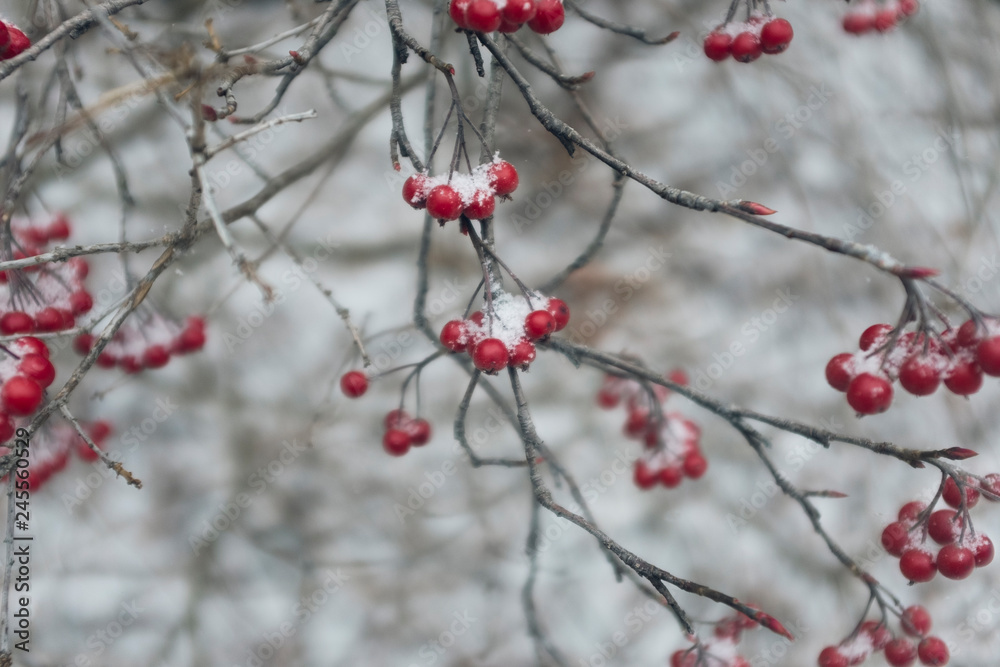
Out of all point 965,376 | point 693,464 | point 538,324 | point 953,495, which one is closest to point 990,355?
point 965,376

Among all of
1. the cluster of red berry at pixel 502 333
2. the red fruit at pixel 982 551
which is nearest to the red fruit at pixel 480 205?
the cluster of red berry at pixel 502 333

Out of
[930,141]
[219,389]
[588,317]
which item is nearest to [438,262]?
[588,317]

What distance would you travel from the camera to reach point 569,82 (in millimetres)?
914

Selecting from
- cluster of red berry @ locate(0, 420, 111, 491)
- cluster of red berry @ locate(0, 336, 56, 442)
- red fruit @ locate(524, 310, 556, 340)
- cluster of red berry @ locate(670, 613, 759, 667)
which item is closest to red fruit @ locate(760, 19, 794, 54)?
red fruit @ locate(524, 310, 556, 340)

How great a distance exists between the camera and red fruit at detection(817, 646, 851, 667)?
3.56 feet

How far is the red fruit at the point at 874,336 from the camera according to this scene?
2.59 ft

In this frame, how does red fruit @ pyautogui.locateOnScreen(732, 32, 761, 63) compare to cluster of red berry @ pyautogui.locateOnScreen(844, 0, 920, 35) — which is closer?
red fruit @ pyautogui.locateOnScreen(732, 32, 761, 63)

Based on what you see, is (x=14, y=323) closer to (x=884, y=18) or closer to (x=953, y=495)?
(x=953, y=495)

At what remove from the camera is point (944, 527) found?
2.81 ft

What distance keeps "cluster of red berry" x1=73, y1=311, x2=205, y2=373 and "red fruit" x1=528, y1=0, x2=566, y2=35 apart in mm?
1115

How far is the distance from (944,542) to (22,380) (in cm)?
137

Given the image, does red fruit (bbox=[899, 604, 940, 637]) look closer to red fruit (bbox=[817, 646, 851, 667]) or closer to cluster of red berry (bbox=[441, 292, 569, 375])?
red fruit (bbox=[817, 646, 851, 667])

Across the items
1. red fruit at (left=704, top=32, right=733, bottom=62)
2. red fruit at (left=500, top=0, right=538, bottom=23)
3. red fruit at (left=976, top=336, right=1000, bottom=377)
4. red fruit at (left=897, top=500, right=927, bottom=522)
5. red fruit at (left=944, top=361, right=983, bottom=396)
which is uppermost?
red fruit at (left=500, top=0, right=538, bottom=23)

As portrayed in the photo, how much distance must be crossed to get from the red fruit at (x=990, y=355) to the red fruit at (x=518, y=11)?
0.65 meters
